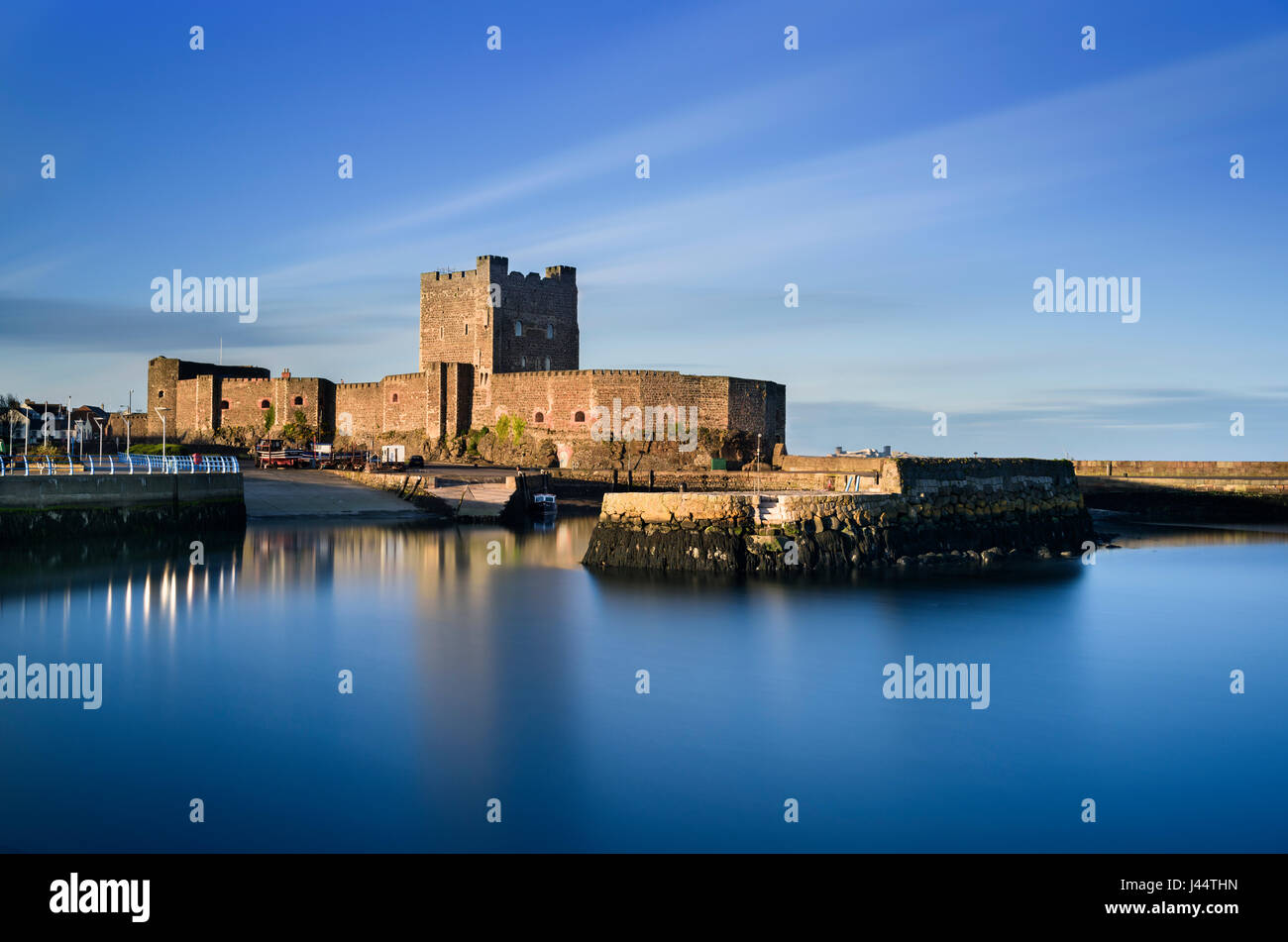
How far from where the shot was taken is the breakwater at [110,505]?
1956 cm

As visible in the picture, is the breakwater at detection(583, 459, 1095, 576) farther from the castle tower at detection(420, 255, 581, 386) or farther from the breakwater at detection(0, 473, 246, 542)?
the castle tower at detection(420, 255, 581, 386)

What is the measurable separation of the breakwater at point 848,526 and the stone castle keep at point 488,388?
79.6 ft

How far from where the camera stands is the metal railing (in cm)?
2261

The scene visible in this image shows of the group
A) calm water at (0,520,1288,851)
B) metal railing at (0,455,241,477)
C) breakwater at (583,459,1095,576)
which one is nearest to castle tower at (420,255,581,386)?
metal railing at (0,455,241,477)

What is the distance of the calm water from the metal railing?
561cm

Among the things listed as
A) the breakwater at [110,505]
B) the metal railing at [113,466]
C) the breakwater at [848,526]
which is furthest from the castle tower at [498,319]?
the breakwater at [848,526]

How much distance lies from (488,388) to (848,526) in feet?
109

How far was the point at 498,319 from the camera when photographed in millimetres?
50188

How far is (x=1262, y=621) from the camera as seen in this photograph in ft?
52.2

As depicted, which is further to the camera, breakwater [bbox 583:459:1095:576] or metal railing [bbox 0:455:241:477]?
metal railing [bbox 0:455:241:477]

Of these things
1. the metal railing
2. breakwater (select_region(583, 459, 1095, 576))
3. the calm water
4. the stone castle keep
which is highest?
the stone castle keep

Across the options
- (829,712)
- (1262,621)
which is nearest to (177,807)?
(829,712)
